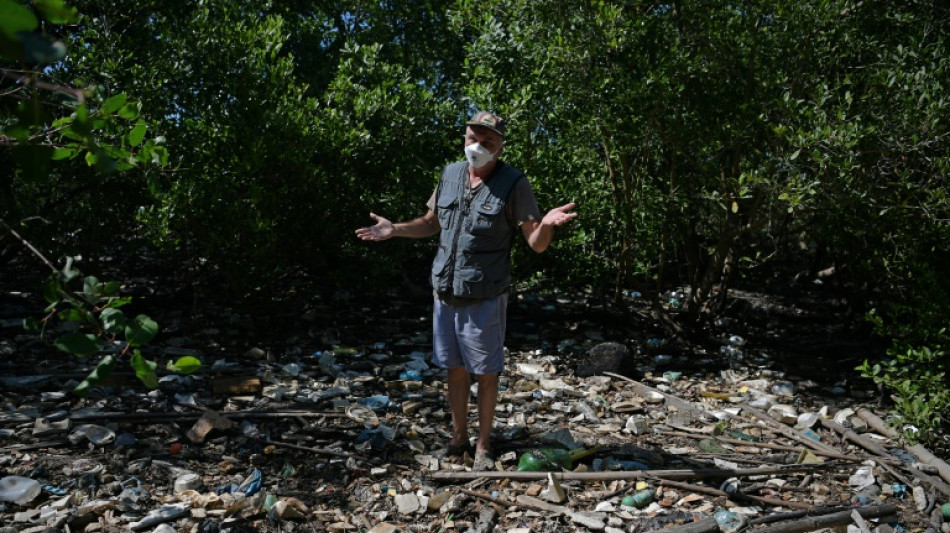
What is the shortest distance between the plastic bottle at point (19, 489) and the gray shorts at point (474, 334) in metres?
2.03

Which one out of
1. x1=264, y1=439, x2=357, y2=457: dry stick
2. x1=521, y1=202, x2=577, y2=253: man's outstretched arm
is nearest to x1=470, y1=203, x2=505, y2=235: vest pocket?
x1=521, y1=202, x2=577, y2=253: man's outstretched arm

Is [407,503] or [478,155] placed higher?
[478,155]

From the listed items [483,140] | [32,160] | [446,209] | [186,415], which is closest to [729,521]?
[446,209]

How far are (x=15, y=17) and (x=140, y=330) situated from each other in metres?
0.55

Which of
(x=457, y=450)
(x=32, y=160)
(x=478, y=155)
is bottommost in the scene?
(x=457, y=450)

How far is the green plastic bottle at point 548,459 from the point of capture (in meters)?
4.43

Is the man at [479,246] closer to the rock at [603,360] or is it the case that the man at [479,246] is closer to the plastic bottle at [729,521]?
the plastic bottle at [729,521]

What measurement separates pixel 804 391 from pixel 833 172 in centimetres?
184

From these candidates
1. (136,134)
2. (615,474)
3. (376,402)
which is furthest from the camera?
(376,402)

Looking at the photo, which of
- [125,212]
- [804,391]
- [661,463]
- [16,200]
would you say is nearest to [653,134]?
[804,391]

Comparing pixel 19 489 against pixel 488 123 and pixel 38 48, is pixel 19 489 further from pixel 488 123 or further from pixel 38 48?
pixel 38 48

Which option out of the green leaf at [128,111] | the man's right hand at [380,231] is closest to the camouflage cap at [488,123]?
the man's right hand at [380,231]

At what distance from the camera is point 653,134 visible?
20.8 ft

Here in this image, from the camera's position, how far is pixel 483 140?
4133mm
